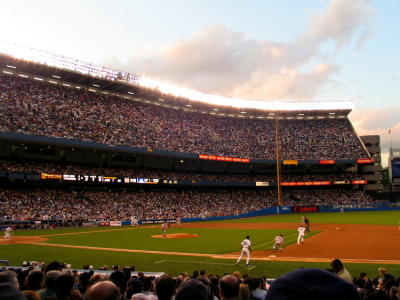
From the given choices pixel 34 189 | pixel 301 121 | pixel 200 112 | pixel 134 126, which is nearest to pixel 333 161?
pixel 301 121

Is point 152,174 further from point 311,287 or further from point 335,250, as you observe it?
point 311,287

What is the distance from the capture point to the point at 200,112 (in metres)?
89.8

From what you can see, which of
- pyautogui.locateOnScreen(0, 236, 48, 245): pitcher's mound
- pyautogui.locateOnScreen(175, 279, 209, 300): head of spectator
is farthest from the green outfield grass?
pyautogui.locateOnScreen(175, 279, 209, 300): head of spectator

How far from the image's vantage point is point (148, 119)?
75875 millimetres

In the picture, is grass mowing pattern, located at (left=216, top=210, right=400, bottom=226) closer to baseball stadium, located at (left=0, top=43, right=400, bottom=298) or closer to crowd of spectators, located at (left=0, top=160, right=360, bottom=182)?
baseball stadium, located at (left=0, top=43, right=400, bottom=298)

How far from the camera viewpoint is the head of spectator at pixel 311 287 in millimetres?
1810

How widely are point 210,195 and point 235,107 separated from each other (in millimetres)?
24761

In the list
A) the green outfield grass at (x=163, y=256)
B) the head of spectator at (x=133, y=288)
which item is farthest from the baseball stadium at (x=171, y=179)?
the head of spectator at (x=133, y=288)

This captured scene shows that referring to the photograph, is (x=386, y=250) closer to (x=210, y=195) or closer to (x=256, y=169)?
(x=210, y=195)

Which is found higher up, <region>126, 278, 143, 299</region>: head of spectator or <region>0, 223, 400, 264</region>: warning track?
<region>126, 278, 143, 299</region>: head of spectator

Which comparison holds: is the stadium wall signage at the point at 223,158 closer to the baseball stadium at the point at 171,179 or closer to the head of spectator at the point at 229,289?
the baseball stadium at the point at 171,179

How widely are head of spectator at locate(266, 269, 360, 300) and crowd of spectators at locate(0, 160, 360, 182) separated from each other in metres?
57.4

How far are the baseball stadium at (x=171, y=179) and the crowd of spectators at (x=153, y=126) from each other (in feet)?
0.94

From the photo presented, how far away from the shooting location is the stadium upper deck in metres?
58.3
